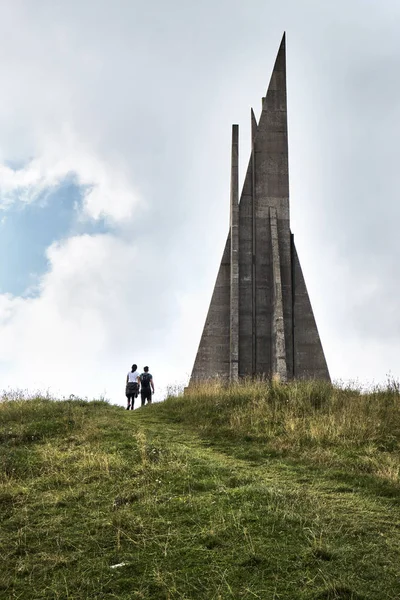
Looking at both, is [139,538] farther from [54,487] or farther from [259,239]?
[259,239]

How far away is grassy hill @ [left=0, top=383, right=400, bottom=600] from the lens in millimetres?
5574

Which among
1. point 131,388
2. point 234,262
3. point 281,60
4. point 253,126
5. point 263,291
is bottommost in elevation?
point 131,388

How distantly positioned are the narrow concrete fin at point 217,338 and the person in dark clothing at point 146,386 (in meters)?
A: 2.17

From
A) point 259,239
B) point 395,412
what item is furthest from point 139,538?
point 259,239

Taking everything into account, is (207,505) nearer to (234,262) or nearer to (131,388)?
(131,388)

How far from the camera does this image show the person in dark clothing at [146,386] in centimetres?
1848

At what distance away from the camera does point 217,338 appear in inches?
836

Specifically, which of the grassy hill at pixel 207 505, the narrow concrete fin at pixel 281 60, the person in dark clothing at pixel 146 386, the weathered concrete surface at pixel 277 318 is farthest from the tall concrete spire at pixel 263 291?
the grassy hill at pixel 207 505

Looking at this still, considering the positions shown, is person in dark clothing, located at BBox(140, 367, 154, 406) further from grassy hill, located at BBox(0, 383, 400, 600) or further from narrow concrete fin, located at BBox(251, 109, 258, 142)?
narrow concrete fin, located at BBox(251, 109, 258, 142)

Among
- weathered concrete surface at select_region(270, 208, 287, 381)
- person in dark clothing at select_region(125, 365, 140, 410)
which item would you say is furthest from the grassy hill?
weathered concrete surface at select_region(270, 208, 287, 381)

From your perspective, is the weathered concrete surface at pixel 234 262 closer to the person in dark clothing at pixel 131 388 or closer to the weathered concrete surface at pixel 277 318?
the weathered concrete surface at pixel 277 318

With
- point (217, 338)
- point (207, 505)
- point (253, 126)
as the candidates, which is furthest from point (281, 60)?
point (207, 505)

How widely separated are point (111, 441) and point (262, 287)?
1157 centimetres

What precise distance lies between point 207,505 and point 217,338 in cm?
1396
